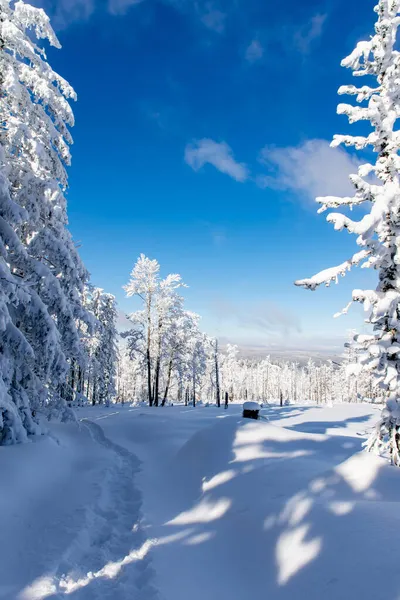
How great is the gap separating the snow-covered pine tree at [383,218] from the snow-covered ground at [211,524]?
2.17m

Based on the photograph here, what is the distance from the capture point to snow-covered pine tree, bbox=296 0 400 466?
7590 millimetres

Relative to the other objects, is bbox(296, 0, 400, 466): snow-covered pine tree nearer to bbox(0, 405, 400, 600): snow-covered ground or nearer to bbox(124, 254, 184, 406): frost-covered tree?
bbox(0, 405, 400, 600): snow-covered ground

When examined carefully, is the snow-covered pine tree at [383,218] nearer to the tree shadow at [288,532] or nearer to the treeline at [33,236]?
the tree shadow at [288,532]

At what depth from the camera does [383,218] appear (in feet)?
24.2

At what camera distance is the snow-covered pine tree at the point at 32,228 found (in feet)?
27.5

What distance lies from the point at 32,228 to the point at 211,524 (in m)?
8.93

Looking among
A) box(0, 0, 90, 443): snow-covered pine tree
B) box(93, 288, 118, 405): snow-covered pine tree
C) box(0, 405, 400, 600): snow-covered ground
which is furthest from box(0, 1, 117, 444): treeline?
box(93, 288, 118, 405): snow-covered pine tree

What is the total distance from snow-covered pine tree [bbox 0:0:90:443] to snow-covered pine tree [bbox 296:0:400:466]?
23.2ft

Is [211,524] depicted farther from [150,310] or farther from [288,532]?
[150,310]

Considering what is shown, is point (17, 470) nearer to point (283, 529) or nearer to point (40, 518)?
point (40, 518)

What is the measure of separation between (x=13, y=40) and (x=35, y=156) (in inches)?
114

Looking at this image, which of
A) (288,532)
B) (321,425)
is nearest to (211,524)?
(288,532)

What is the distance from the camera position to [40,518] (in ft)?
20.2

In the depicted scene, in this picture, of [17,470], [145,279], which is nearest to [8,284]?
[17,470]
